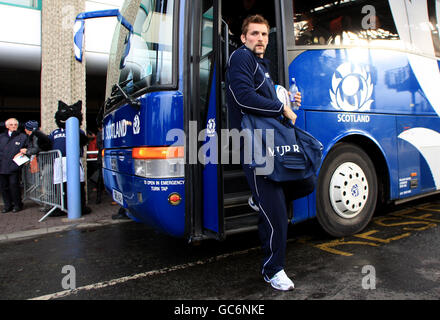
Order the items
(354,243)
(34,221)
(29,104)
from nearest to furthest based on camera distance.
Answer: (354,243)
(34,221)
(29,104)

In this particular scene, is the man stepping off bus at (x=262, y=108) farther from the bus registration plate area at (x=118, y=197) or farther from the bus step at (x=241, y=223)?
the bus registration plate area at (x=118, y=197)

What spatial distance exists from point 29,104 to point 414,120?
14582 mm

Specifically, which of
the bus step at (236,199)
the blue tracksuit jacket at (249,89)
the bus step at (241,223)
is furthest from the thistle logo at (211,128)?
the bus step at (241,223)

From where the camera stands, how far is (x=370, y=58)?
12.8 ft

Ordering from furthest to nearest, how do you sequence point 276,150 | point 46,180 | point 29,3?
point 29,3
point 46,180
point 276,150

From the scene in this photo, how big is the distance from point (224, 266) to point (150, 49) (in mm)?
2200

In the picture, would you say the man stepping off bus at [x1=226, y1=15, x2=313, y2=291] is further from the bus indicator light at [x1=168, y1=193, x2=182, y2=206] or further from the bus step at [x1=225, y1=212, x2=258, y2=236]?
the bus indicator light at [x1=168, y1=193, x2=182, y2=206]

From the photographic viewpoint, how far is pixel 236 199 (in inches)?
132

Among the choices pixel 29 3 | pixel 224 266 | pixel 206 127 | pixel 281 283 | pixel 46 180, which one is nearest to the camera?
pixel 281 283

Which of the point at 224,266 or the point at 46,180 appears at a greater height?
the point at 46,180

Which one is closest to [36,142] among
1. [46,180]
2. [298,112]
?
[46,180]

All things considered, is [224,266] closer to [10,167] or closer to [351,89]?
[351,89]
